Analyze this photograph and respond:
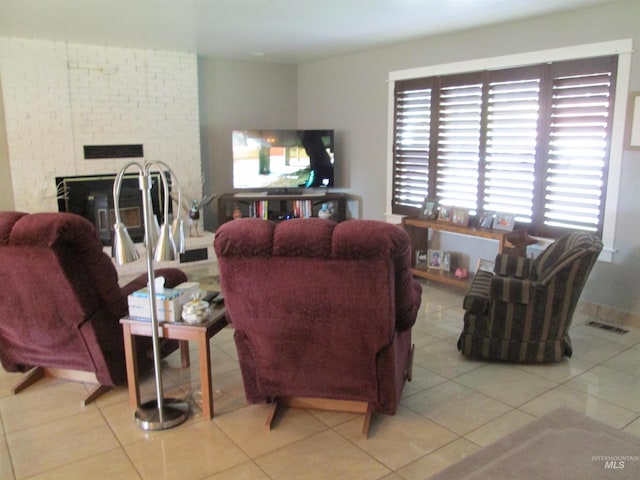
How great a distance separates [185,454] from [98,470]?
0.38 m

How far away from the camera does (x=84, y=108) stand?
19.3 ft

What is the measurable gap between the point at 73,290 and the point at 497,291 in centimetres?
253

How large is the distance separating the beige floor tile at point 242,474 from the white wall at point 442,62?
3374mm

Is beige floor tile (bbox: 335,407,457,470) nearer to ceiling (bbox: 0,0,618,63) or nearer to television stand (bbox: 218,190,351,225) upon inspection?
ceiling (bbox: 0,0,618,63)

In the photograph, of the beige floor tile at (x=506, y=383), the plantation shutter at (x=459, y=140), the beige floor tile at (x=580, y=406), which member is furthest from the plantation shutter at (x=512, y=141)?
the beige floor tile at (x=580, y=406)

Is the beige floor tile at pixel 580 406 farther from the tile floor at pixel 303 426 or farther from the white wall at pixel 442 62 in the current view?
the white wall at pixel 442 62

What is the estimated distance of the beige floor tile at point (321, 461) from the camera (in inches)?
94.5

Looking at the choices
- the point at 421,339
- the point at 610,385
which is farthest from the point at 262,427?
the point at 610,385

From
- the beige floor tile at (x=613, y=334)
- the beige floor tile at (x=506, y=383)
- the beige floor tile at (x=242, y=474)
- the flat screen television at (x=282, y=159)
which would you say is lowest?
the beige floor tile at (x=242, y=474)

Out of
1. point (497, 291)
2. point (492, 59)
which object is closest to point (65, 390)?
point (497, 291)

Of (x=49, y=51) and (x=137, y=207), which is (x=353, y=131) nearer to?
(x=137, y=207)

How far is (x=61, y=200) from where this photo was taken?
19.3 ft

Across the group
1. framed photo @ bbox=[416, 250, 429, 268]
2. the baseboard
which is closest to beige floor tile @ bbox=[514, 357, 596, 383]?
the baseboard

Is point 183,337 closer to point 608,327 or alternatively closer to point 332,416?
point 332,416
